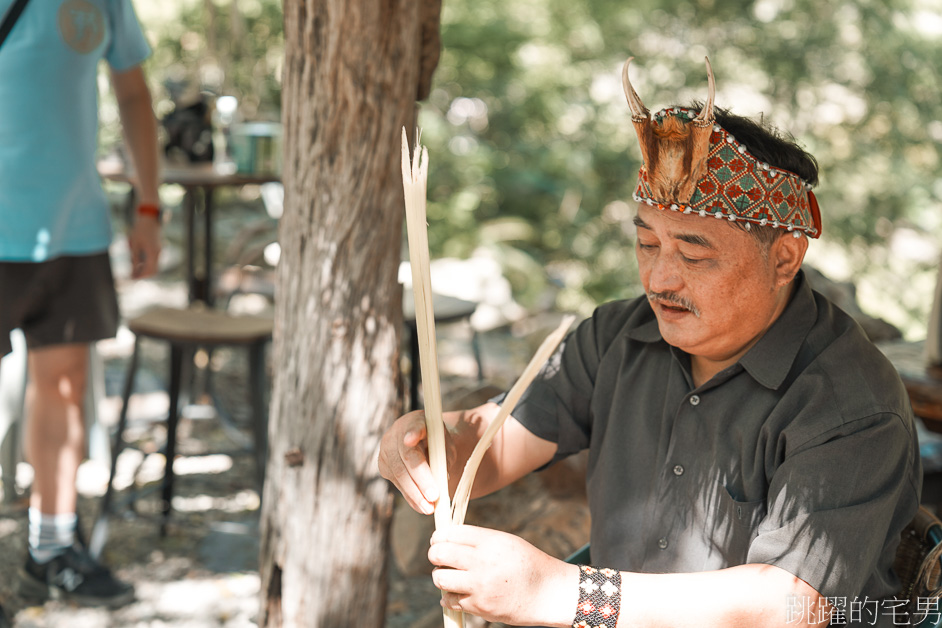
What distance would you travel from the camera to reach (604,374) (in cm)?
181

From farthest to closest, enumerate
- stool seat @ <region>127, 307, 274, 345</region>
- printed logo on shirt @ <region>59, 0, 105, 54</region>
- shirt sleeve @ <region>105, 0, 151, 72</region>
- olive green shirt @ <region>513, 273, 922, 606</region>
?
stool seat @ <region>127, 307, 274, 345</region> < shirt sleeve @ <region>105, 0, 151, 72</region> < printed logo on shirt @ <region>59, 0, 105, 54</region> < olive green shirt @ <region>513, 273, 922, 606</region>

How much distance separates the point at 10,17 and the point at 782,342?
2.16 m

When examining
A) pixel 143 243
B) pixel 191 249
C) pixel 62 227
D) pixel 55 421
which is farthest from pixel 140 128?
pixel 191 249

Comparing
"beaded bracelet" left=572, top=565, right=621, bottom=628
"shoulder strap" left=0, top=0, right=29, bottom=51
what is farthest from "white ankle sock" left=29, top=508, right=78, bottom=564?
"beaded bracelet" left=572, top=565, right=621, bottom=628

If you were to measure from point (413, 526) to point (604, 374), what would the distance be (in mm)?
1629

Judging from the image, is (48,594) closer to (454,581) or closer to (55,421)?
(55,421)

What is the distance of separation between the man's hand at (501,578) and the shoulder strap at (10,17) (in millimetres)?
1957

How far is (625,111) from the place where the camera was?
8609 millimetres

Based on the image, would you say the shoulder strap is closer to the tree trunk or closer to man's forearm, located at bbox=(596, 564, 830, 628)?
the tree trunk

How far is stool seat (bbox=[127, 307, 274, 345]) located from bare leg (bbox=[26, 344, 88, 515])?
0.92ft

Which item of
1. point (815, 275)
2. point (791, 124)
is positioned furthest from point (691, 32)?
point (815, 275)

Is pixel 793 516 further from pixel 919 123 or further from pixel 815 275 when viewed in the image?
pixel 919 123

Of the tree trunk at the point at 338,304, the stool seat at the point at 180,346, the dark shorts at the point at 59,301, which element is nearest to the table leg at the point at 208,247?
the stool seat at the point at 180,346

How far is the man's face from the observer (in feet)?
4.87
